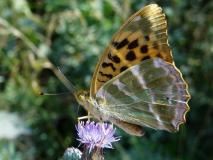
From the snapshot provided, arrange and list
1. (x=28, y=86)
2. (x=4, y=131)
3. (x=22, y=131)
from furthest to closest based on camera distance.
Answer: (x=28, y=86)
(x=22, y=131)
(x=4, y=131)

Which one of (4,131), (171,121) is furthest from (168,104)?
(4,131)

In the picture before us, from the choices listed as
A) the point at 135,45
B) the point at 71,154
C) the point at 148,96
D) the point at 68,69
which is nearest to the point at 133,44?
the point at 135,45

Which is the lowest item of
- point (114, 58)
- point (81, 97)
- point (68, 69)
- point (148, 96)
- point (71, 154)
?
point (71, 154)

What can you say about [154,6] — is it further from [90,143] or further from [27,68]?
[27,68]

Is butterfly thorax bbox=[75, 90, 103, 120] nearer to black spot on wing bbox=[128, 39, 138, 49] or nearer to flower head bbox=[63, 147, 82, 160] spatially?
flower head bbox=[63, 147, 82, 160]

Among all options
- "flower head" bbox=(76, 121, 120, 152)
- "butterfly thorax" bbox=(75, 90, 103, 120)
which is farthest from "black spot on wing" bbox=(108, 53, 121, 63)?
"flower head" bbox=(76, 121, 120, 152)

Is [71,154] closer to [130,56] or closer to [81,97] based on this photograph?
[81,97]
